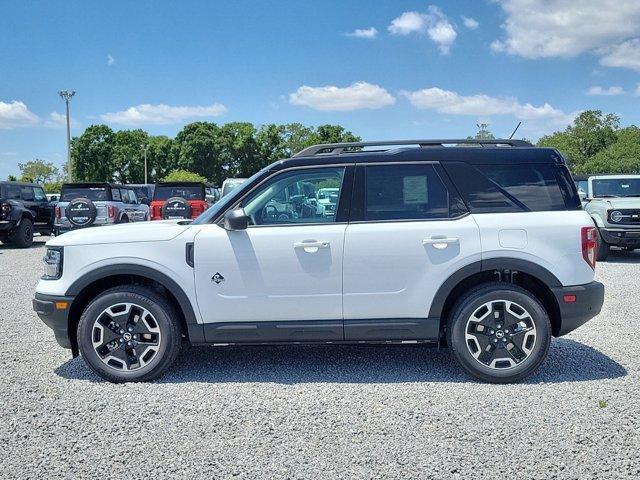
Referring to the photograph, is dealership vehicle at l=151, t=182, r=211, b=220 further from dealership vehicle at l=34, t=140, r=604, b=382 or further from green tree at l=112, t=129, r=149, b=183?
green tree at l=112, t=129, r=149, b=183

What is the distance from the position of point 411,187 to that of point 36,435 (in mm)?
3195

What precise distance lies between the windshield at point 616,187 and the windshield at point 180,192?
33.8 ft

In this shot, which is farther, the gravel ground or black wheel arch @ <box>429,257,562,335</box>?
black wheel arch @ <box>429,257,562,335</box>

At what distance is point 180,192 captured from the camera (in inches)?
663

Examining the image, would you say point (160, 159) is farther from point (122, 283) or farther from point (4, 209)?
point (122, 283)

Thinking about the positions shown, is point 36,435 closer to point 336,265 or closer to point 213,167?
point 336,265

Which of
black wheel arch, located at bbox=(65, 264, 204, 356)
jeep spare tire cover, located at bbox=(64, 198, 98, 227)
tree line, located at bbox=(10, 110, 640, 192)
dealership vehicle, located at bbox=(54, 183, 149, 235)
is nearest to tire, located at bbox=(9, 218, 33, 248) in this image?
dealership vehicle, located at bbox=(54, 183, 149, 235)

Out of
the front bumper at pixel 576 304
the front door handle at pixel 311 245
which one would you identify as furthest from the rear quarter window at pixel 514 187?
the front door handle at pixel 311 245

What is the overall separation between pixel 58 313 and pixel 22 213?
13.4 meters

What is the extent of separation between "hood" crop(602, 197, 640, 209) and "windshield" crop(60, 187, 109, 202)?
12394 millimetres

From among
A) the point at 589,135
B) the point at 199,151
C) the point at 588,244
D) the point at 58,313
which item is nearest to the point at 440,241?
the point at 588,244

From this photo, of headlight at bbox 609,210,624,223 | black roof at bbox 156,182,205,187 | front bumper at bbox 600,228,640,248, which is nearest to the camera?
front bumper at bbox 600,228,640,248

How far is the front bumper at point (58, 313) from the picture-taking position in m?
4.76

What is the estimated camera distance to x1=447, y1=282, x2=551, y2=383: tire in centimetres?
465
